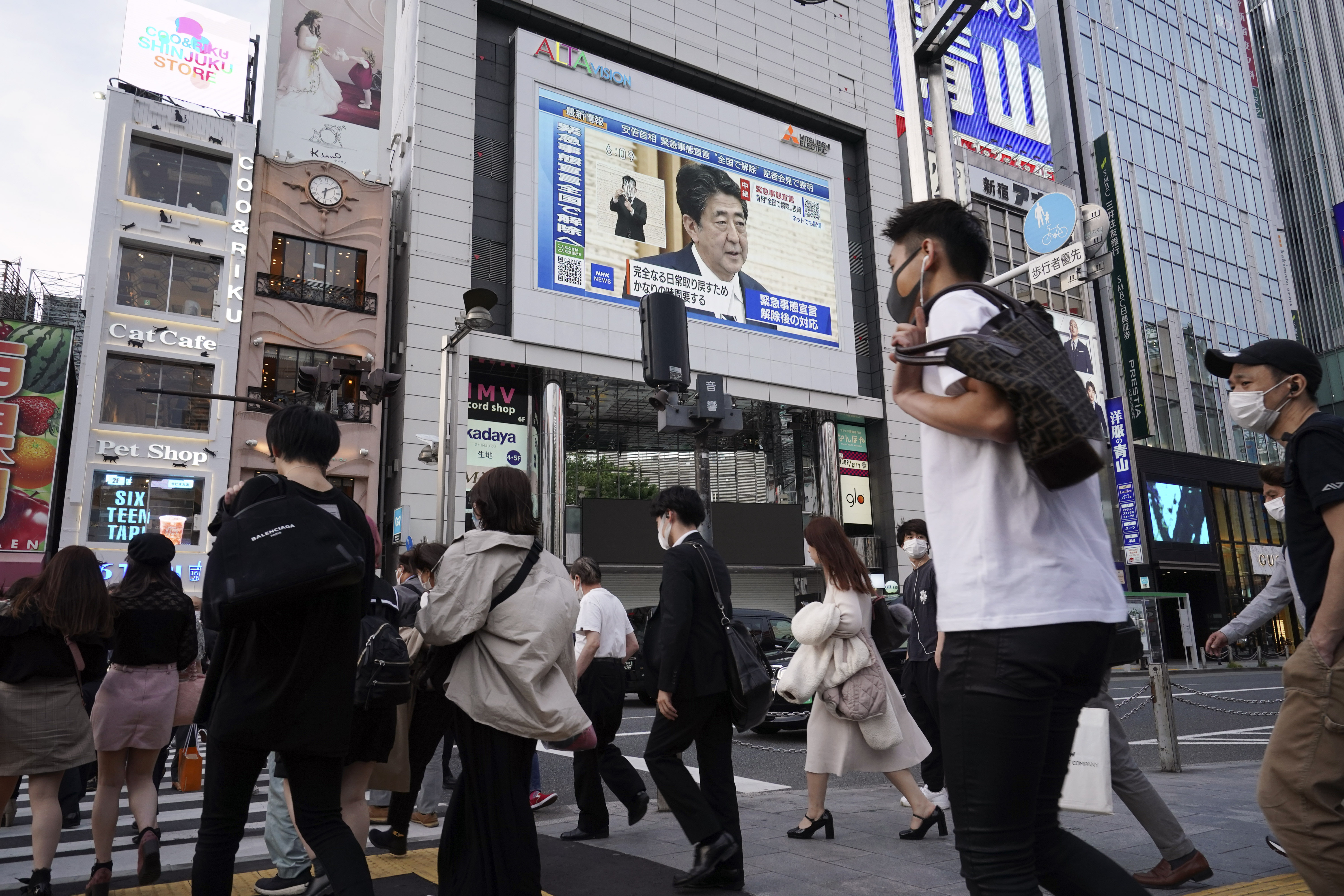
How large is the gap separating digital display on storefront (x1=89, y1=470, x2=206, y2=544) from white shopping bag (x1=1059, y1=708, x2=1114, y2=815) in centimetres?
2354

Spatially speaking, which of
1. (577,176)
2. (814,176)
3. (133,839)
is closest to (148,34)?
(577,176)

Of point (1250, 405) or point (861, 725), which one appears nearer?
point (1250, 405)

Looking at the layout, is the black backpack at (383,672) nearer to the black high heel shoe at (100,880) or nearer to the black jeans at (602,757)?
the black jeans at (602,757)

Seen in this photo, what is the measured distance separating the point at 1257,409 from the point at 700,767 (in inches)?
119

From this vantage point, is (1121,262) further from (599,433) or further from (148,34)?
(148,34)

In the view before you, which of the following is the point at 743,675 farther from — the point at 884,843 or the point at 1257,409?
the point at 1257,409

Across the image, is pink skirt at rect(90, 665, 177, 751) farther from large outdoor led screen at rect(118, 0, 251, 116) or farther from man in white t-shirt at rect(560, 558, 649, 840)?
large outdoor led screen at rect(118, 0, 251, 116)

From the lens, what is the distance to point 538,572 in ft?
12.0

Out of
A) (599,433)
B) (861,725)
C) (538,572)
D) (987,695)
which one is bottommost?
(861,725)

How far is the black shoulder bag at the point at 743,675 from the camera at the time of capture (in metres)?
4.57

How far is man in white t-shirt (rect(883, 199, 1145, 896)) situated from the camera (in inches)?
75.2

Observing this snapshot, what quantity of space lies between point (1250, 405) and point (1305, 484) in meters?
0.56

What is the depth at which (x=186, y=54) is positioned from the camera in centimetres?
2828

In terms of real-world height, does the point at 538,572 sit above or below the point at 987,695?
above
